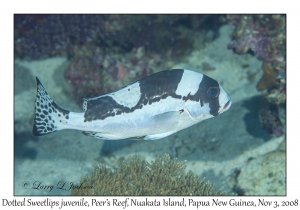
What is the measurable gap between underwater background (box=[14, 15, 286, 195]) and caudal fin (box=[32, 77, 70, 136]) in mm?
2449

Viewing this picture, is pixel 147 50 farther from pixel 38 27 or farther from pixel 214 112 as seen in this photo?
pixel 214 112

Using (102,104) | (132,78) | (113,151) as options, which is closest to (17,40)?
(132,78)

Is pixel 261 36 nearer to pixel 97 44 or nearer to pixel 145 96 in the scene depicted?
pixel 97 44

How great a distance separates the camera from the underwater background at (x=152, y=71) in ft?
20.6

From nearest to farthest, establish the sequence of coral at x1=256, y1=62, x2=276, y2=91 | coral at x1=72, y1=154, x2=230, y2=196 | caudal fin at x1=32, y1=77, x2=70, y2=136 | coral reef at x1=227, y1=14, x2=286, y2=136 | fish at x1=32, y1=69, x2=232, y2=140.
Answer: fish at x1=32, y1=69, x2=232, y2=140 → caudal fin at x1=32, y1=77, x2=70, y2=136 → coral at x1=72, y1=154, x2=230, y2=196 → coral reef at x1=227, y1=14, x2=286, y2=136 → coral at x1=256, y1=62, x2=276, y2=91

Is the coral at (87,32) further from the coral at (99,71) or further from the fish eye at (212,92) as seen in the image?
the fish eye at (212,92)

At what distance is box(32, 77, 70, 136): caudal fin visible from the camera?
12.6ft

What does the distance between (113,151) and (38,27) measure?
4.11m

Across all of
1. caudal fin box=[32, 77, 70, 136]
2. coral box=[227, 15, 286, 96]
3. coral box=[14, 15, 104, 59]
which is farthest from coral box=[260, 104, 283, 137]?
coral box=[14, 15, 104, 59]

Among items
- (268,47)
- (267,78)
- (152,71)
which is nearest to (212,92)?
(268,47)

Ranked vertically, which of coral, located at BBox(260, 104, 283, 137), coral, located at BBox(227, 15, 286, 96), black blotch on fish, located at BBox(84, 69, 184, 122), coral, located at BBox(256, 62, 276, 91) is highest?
coral, located at BBox(227, 15, 286, 96)

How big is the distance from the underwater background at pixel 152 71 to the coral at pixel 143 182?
143cm

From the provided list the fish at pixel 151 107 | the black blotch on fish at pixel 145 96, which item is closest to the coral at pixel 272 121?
the fish at pixel 151 107

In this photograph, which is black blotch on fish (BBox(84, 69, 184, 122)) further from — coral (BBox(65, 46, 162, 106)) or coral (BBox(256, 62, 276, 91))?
coral (BBox(256, 62, 276, 91))
